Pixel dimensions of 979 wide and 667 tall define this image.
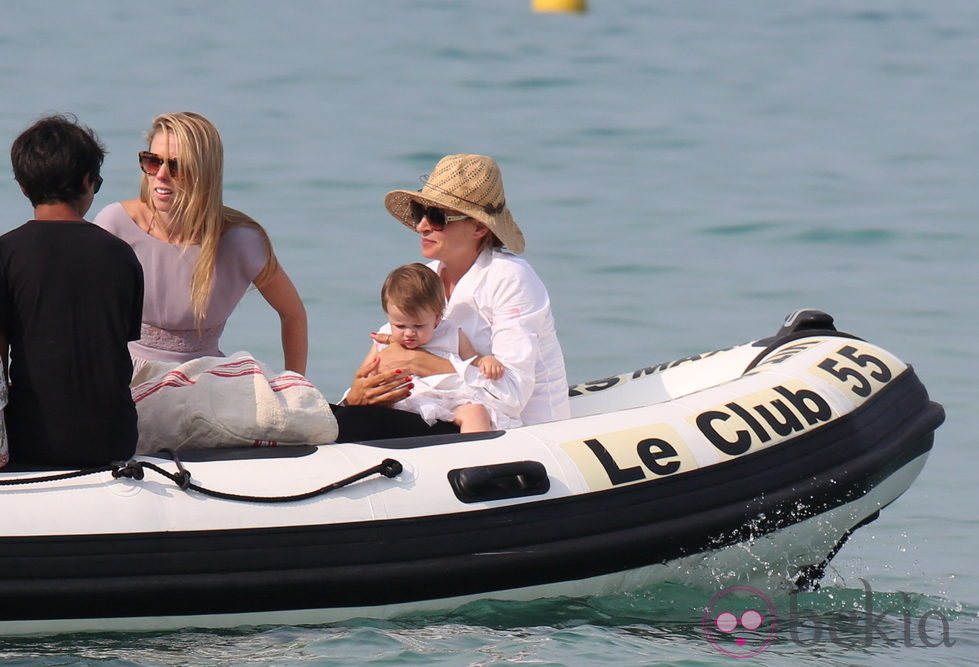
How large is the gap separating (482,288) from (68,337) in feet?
4.26

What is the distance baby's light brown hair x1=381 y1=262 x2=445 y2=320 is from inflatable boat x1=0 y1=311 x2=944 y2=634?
396 millimetres

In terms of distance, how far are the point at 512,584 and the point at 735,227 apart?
7190 millimetres

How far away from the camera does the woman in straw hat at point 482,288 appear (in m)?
4.38

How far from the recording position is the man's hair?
3512 mm

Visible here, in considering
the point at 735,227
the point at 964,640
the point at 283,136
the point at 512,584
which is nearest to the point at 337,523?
the point at 512,584

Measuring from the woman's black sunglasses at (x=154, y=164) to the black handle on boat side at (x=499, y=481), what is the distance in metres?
1.08

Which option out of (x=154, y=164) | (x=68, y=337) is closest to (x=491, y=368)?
(x=154, y=164)

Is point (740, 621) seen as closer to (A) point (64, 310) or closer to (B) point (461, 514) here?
(B) point (461, 514)

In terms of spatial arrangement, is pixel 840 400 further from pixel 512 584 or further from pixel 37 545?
pixel 37 545

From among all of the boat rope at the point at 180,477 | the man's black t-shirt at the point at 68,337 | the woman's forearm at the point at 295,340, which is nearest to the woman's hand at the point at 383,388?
the woman's forearm at the point at 295,340

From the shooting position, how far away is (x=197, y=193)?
13.7 ft

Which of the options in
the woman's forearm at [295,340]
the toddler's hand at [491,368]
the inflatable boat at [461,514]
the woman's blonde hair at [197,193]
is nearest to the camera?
the inflatable boat at [461,514]

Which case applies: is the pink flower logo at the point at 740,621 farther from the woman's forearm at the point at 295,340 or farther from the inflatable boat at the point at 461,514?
the woman's forearm at the point at 295,340

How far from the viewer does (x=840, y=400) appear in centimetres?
467
